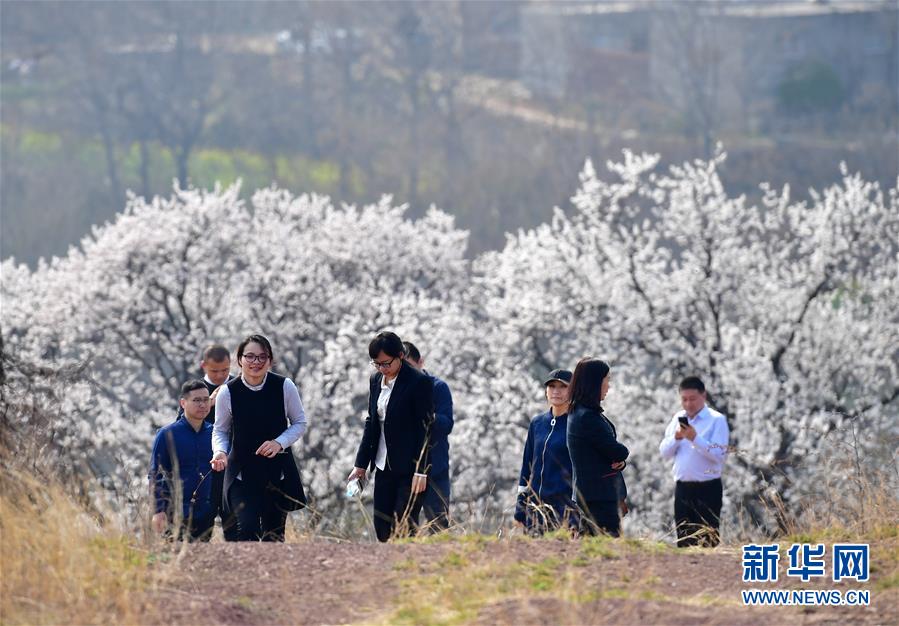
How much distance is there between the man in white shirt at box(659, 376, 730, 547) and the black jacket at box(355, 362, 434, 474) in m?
1.93

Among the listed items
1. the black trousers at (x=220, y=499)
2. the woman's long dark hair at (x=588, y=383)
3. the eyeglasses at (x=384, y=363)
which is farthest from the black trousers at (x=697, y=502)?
the black trousers at (x=220, y=499)

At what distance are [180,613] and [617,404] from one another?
14595 millimetres

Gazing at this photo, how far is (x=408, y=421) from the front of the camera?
755cm

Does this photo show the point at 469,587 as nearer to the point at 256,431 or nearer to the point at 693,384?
the point at 256,431

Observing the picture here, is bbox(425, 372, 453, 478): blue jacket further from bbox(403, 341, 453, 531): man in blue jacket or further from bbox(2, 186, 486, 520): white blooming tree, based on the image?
bbox(2, 186, 486, 520): white blooming tree

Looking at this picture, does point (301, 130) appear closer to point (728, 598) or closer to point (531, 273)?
point (531, 273)

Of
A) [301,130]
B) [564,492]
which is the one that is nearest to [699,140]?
[301,130]

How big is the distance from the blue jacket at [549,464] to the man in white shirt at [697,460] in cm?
133

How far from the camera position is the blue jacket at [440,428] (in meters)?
7.57

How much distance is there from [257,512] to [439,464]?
1.09 meters

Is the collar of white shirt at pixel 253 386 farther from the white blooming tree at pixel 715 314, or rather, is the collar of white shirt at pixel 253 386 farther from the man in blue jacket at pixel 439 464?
the white blooming tree at pixel 715 314

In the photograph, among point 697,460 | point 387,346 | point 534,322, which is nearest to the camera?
point 387,346

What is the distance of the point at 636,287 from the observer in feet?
67.3

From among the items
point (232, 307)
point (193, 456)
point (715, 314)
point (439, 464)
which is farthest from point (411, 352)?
point (232, 307)
